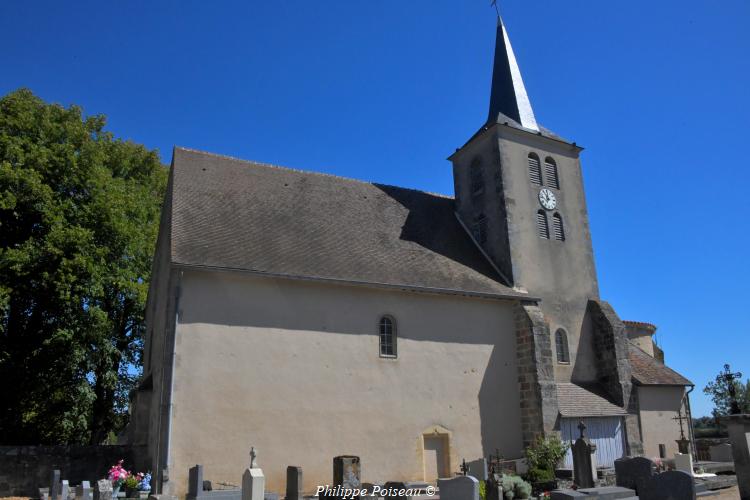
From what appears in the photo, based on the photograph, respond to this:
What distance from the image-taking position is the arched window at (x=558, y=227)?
67.9 ft

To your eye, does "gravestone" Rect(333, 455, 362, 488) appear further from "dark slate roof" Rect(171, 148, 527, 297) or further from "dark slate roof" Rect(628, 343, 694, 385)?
"dark slate roof" Rect(628, 343, 694, 385)

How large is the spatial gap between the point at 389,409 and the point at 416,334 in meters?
2.25

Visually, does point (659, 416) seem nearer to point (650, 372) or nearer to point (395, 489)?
point (650, 372)

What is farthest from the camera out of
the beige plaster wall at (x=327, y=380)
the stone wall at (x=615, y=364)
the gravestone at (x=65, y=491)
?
the stone wall at (x=615, y=364)

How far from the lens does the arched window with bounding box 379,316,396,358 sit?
1639 cm

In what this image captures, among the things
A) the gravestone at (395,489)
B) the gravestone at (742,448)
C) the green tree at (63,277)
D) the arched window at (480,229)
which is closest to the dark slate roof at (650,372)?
the arched window at (480,229)

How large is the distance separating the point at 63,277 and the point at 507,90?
17.2 meters

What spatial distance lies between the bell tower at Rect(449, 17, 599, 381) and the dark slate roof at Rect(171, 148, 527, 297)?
3.07 feet

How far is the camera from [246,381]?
14.3 metres

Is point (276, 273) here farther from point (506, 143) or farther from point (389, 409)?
point (506, 143)

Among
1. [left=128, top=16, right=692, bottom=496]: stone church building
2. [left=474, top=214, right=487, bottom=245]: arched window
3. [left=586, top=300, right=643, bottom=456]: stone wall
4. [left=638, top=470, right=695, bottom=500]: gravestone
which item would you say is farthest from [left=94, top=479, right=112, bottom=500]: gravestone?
[left=586, top=300, right=643, bottom=456]: stone wall

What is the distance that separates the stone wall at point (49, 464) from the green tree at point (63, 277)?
211 inches

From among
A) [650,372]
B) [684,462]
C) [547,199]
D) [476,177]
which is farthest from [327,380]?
[650,372]

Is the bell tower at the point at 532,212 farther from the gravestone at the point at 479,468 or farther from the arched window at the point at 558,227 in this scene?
the gravestone at the point at 479,468
